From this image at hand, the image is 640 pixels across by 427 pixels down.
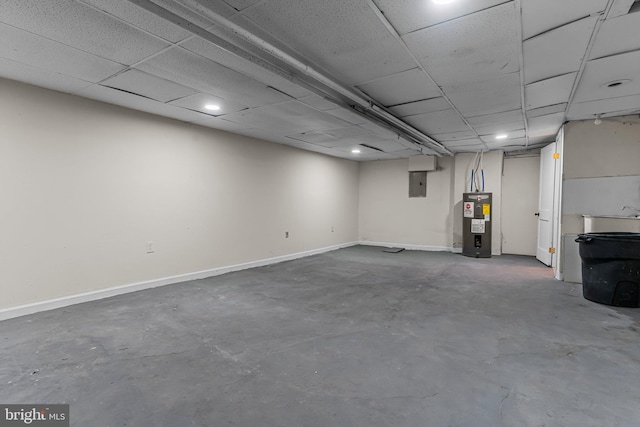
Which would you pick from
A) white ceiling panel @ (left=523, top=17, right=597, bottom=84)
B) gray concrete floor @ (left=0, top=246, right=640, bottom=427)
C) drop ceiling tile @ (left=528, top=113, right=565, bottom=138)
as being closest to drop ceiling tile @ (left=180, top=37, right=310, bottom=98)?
white ceiling panel @ (left=523, top=17, right=597, bottom=84)

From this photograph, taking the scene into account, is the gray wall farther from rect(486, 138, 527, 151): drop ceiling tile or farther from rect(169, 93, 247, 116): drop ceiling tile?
rect(486, 138, 527, 151): drop ceiling tile

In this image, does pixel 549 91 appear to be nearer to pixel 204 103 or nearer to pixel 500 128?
pixel 500 128

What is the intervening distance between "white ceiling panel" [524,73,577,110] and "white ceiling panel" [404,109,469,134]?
855mm

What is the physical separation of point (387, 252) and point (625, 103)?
4771 mm

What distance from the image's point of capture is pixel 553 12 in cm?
199

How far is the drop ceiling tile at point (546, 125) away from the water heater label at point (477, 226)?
206 centimetres

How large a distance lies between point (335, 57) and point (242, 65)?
2.68ft

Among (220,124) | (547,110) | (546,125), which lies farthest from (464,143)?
(220,124)

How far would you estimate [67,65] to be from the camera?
276cm

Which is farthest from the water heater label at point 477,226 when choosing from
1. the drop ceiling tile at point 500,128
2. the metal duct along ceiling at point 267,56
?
the metal duct along ceiling at point 267,56

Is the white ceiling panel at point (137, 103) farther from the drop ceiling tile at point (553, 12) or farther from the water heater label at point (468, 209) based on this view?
the water heater label at point (468, 209)

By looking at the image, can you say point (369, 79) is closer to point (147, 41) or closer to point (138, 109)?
point (147, 41)

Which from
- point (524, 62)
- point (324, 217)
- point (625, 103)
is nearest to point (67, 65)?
point (524, 62)

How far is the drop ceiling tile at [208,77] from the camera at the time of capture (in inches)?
105
